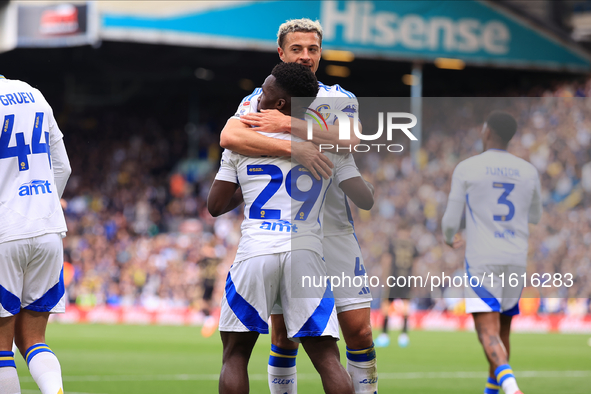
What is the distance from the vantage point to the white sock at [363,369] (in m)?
4.77

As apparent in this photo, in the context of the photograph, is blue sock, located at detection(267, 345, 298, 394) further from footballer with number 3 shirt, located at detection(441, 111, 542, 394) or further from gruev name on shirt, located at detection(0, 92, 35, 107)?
gruev name on shirt, located at detection(0, 92, 35, 107)

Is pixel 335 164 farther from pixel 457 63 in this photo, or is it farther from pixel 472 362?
pixel 457 63

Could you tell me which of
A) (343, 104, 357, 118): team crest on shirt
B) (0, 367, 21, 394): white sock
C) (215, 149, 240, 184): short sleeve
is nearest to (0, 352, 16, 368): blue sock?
(0, 367, 21, 394): white sock

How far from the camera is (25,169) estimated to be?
4.60 metres

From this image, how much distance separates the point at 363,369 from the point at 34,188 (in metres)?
2.28

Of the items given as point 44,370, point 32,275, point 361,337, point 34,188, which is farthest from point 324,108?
point 44,370

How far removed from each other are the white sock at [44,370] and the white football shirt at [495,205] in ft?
10.4

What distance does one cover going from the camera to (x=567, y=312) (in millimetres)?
18344

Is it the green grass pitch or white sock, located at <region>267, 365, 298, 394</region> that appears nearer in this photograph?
white sock, located at <region>267, 365, 298, 394</region>

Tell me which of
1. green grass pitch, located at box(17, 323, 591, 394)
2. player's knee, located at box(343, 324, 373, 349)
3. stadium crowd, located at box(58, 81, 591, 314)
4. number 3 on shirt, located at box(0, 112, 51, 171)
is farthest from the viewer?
stadium crowd, located at box(58, 81, 591, 314)

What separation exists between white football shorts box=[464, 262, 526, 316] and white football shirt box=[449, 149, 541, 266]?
2.2 inches

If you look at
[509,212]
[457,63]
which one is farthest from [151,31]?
[509,212]

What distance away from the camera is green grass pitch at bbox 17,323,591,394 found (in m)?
7.83

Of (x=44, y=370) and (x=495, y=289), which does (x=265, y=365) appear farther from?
(x=44, y=370)
